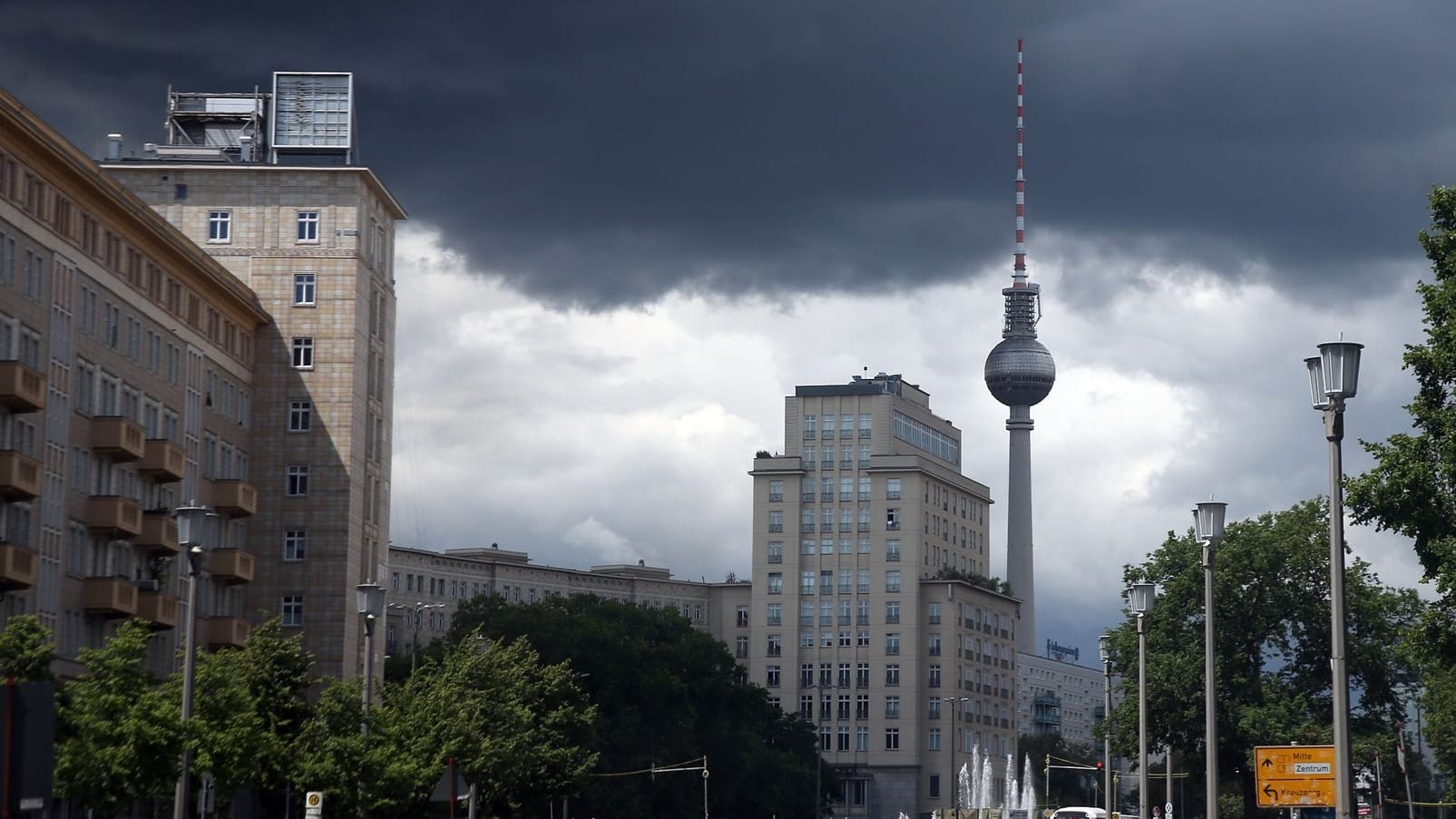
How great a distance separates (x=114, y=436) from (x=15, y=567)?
11.9m

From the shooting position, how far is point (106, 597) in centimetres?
7888

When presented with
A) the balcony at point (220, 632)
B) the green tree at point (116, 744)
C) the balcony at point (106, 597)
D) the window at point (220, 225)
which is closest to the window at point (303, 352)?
the window at point (220, 225)

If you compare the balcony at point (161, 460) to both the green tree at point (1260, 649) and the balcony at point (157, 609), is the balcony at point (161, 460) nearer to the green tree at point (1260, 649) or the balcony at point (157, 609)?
the balcony at point (157, 609)

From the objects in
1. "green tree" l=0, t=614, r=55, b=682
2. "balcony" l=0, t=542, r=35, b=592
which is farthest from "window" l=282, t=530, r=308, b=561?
"green tree" l=0, t=614, r=55, b=682

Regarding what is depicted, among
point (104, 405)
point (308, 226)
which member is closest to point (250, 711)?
point (104, 405)

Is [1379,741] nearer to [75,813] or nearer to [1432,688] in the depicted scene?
[1432,688]

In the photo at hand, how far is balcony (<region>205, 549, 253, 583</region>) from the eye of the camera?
305 feet

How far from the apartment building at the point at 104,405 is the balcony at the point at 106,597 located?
8 centimetres

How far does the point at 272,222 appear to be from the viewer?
102 meters

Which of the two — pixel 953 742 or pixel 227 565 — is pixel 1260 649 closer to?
pixel 227 565

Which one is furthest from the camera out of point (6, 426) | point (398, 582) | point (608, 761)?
point (398, 582)

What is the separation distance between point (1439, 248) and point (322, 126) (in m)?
71.5

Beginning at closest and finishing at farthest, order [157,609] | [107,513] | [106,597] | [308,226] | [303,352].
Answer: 1. [106,597]
2. [107,513]
3. [157,609]
4. [303,352]
5. [308,226]

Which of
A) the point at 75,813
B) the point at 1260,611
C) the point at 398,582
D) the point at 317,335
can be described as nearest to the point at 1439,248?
the point at 1260,611
